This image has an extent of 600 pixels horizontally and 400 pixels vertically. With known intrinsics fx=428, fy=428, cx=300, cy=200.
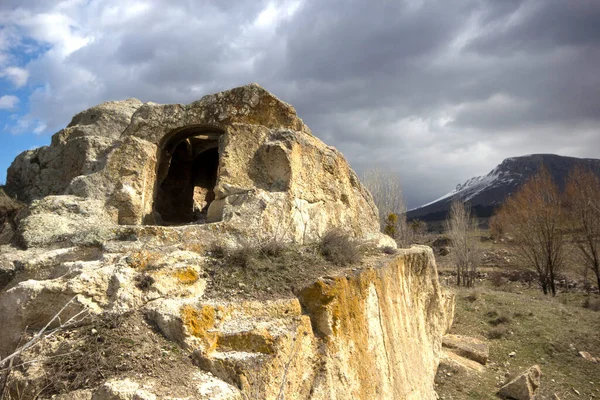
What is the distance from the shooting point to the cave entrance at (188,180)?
28.0 ft

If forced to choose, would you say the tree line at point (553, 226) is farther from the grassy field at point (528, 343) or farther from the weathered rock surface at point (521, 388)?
the weathered rock surface at point (521, 388)

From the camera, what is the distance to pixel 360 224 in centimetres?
746

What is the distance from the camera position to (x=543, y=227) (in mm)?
21828

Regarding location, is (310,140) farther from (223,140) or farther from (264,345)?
(264,345)

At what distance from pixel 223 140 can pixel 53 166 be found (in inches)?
147

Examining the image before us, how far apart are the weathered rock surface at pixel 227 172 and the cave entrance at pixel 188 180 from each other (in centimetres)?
9

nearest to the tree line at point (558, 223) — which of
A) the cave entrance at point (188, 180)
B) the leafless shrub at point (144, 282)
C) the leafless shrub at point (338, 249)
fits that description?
the cave entrance at point (188, 180)

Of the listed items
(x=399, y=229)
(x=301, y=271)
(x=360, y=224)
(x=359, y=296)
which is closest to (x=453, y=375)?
(x=360, y=224)

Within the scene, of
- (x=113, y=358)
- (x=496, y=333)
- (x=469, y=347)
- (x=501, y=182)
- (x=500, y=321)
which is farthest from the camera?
(x=501, y=182)

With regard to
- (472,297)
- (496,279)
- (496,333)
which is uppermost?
(472,297)

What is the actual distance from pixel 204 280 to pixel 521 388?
251 inches

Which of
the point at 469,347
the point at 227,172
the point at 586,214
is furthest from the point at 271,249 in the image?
the point at 586,214

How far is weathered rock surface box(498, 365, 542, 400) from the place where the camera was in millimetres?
7414

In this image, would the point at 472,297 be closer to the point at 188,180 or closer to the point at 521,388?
the point at 521,388
